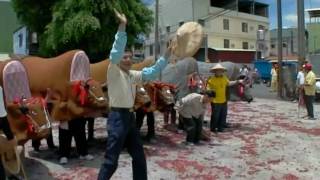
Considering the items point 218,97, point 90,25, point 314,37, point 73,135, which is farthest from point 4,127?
point 314,37

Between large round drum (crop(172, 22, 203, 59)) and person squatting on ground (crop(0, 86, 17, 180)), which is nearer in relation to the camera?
person squatting on ground (crop(0, 86, 17, 180))

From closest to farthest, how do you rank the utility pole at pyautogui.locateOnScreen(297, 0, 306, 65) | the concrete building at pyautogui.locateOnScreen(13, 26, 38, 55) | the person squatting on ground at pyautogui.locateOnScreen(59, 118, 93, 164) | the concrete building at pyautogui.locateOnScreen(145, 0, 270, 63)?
1. the person squatting on ground at pyautogui.locateOnScreen(59, 118, 93, 164)
2. the utility pole at pyautogui.locateOnScreen(297, 0, 306, 65)
3. the concrete building at pyautogui.locateOnScreen(13, 26, 38, 55)
4. the concrete building at pyautogui.locateOnScreen(145, 0, 270, 63)

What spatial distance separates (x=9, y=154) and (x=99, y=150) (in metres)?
4.00

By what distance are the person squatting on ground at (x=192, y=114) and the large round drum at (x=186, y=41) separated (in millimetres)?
4861

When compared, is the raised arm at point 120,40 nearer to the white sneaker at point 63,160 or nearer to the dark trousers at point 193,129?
the white sneaker at point 63,160

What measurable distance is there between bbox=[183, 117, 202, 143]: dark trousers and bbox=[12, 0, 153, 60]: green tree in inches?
483

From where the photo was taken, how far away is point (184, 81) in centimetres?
1370

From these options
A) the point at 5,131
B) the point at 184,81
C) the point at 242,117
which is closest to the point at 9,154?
the point at 5,131

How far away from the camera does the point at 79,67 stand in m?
9.76

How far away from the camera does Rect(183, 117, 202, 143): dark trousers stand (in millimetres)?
11883

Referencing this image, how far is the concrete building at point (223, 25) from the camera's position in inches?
2426


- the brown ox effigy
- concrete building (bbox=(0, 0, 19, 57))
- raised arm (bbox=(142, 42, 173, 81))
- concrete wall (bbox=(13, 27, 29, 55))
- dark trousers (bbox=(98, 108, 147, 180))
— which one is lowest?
dark trousers (bbox=(98, 108, 147, 180))

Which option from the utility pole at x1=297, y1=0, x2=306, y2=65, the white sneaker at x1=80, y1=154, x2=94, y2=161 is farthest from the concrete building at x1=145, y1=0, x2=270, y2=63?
the white sneaker at x1=80, y1=154, x2=94, y2=161

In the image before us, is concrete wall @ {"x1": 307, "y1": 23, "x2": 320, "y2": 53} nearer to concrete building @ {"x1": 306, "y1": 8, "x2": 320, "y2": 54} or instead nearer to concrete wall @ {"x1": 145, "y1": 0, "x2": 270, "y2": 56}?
concrete building @ {"x1": 306, "y1": 8, "x2": 320, "y2": 54}
